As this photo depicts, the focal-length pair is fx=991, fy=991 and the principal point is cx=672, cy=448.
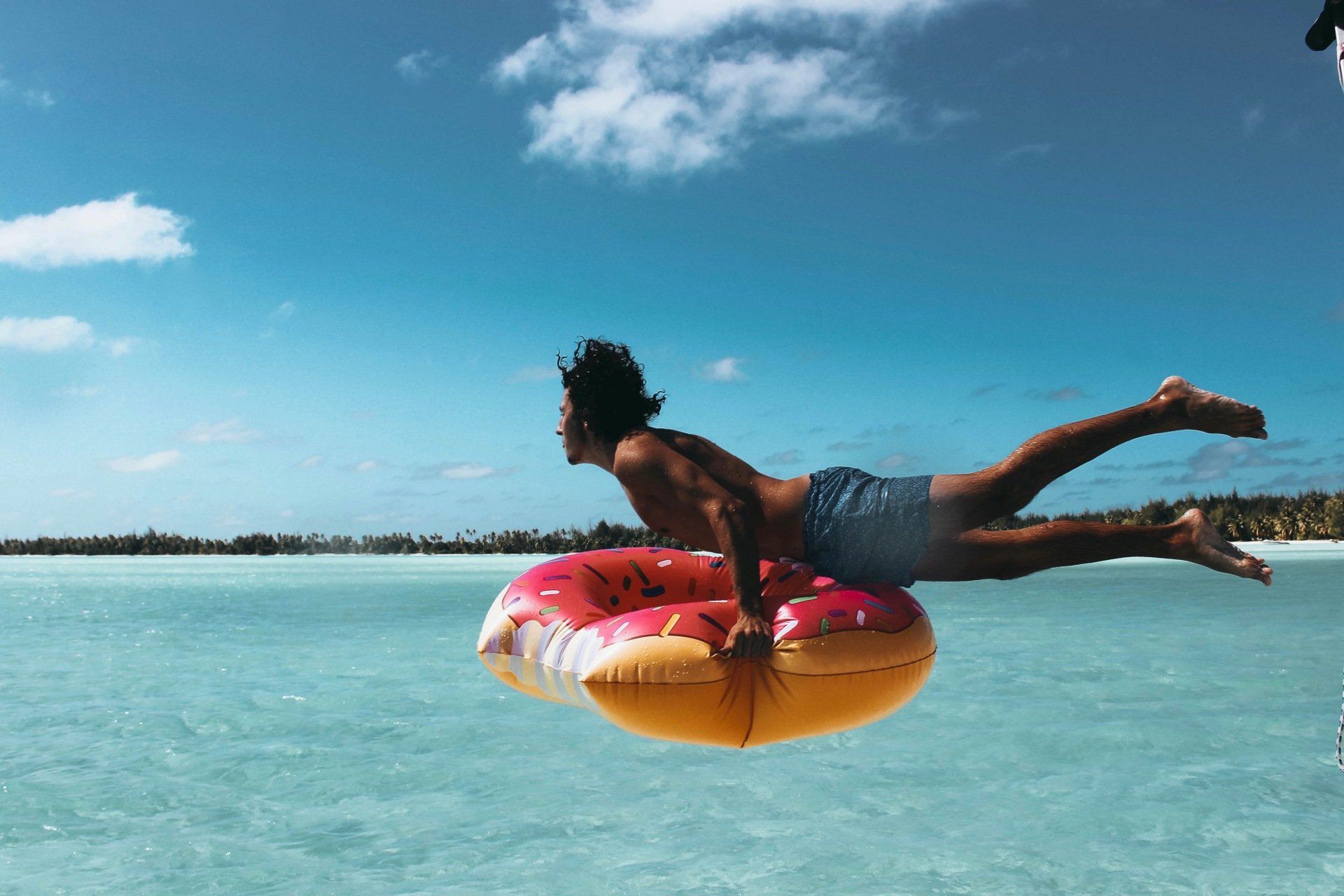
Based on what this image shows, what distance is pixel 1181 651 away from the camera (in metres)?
8.54

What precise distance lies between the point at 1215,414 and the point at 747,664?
1523 millimetres

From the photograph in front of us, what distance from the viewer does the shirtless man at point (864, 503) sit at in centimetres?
294

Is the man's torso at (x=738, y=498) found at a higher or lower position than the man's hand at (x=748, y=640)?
higher

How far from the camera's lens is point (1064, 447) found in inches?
117

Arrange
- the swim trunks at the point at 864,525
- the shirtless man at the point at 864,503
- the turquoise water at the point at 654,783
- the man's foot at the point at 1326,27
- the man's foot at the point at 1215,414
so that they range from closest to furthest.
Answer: the man's foot at the point at 1326,27
the man's foot at the point at 1215,414
the shirtless man at the point at 864,503
the swim trunks at the point at 864,525
the turquoise water at the point at 654,783

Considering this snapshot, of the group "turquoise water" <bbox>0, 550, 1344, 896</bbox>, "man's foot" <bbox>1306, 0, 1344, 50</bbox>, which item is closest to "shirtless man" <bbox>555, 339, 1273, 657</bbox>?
"man's foot" <bbox>1306, 0, 1344, 50</bbox>

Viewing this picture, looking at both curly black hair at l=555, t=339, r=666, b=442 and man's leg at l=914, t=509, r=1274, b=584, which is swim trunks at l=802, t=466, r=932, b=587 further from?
curly black hair at l=555, t=339, r=666, b=442

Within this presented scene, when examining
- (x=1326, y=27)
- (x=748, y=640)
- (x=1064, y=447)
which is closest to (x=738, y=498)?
(x=748, y=640)

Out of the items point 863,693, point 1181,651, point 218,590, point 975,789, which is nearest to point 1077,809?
point 975,789

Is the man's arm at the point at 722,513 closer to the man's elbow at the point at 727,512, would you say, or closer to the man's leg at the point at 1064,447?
the man's elbow at the point at 727,512

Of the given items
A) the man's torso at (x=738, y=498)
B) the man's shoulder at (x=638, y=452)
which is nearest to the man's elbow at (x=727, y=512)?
the man's torso at (x=738, y=498)

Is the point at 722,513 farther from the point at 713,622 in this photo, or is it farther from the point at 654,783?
the point at 654,783

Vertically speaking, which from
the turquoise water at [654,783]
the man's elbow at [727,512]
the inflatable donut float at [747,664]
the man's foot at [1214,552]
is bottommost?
the turquoise water at [654,783]

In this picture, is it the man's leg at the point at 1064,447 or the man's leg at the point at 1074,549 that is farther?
the man's leg at the point at 1074,549
